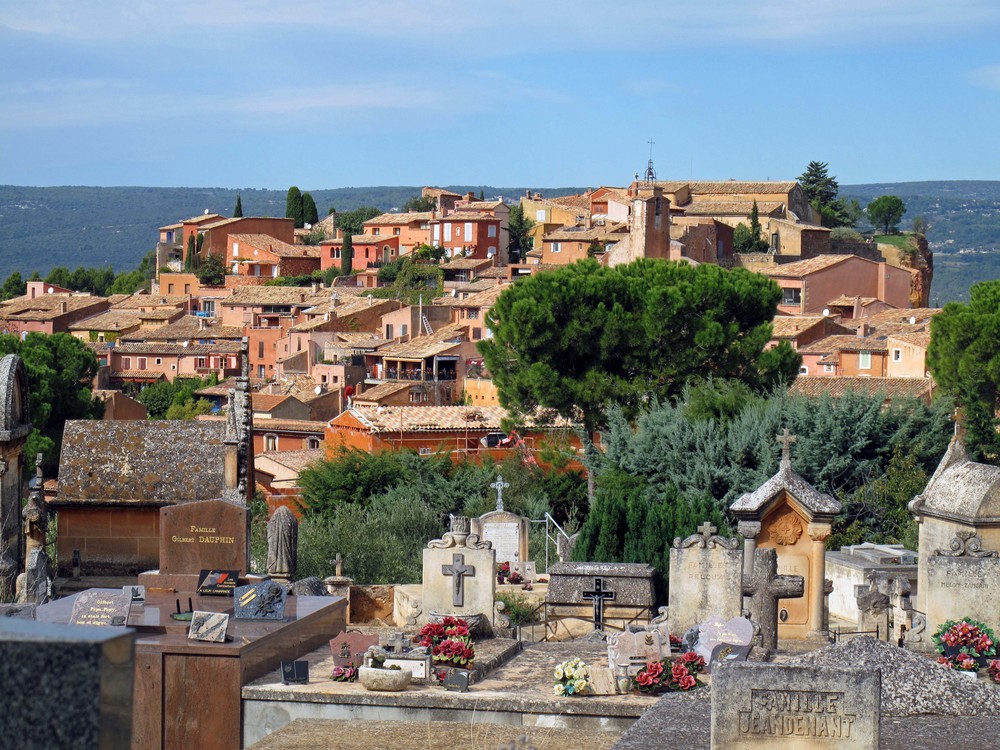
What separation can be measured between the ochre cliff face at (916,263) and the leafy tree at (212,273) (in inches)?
1396

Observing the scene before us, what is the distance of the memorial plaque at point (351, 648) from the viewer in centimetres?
1119

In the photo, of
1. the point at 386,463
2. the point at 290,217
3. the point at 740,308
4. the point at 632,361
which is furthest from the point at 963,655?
the point at 290,217

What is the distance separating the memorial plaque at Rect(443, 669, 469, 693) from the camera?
10680mm

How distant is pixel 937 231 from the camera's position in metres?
191

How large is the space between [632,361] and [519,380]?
87.2 inches

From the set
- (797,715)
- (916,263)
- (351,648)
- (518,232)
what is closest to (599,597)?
(351,648)

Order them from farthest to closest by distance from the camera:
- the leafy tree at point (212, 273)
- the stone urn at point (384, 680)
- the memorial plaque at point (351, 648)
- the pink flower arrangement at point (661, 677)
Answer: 1. the leafy tree at point (212, 273)
2. the memorial plaque at point (351, 648)
3. the stone urn at point (384, 680)
4. the pink flower arrangement at point (661, 677)

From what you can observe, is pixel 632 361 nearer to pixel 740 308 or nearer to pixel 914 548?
pixel 740 308

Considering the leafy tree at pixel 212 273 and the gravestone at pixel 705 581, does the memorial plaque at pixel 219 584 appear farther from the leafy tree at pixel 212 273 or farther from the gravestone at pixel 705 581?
the leafy tree at pixel 212 273

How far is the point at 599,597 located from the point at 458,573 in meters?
2.59

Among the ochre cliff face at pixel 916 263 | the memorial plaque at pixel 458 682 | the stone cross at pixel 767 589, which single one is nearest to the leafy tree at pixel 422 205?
the ochre cliff face at pixel 916 263

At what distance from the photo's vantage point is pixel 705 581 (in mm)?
12844

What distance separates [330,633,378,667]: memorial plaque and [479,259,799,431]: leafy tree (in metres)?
19.1

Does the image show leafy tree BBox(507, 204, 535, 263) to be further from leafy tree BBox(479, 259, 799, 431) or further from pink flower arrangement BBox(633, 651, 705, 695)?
pink flower arrangement BBox(633, 651, 705, 695)
